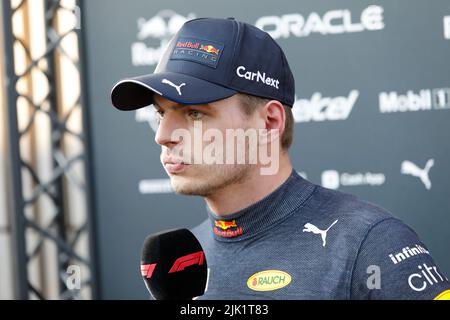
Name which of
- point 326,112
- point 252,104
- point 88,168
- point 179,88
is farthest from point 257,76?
point 88,168

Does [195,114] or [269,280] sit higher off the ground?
[195,114]

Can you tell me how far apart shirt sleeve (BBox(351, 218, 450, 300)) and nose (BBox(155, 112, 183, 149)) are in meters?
0.41

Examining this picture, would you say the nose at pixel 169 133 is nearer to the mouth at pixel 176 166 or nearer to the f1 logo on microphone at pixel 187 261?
the mouth at pixel 176 166

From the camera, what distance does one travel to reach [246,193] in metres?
1.49

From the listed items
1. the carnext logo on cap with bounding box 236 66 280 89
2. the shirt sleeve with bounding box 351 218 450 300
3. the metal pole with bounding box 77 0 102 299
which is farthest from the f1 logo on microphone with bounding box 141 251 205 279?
the metal pole with bounding box 77 0 102 299

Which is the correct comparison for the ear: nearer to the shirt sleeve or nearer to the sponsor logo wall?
the shirt sleeve

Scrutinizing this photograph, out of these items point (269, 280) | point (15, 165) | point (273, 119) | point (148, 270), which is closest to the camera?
point (148, 270)

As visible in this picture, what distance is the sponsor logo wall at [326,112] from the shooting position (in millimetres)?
2949

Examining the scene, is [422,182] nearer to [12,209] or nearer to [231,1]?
[231,1]

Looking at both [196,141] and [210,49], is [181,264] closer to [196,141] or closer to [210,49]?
[196,141]

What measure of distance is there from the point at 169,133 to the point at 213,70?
0.51ft

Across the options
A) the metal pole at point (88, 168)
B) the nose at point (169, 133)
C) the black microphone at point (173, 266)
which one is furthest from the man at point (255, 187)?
the metal pole at point (88, 168)
